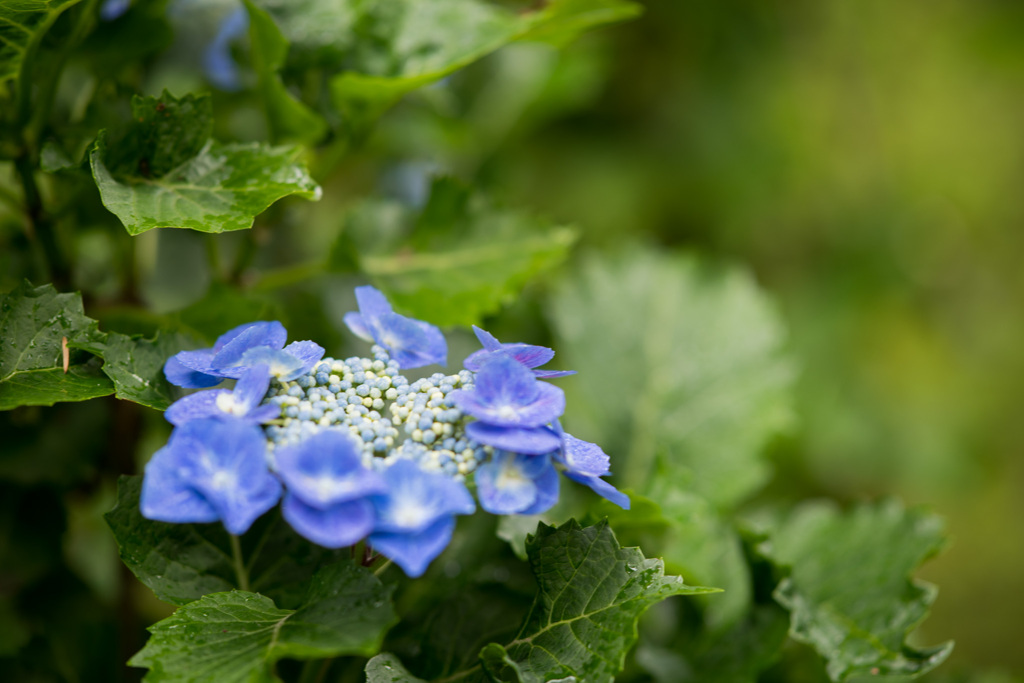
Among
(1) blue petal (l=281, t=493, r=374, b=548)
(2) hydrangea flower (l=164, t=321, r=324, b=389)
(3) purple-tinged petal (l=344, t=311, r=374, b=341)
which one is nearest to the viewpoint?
(1) blue petal (l=281, t=493, r=374, b=548)

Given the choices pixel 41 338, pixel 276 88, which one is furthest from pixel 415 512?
pixel 276 88

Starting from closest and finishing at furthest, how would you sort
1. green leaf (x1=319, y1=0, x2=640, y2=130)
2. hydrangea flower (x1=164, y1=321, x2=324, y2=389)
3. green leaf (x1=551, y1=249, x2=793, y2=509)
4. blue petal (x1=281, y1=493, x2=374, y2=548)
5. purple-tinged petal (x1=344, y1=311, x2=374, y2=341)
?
blue petal (x1=281, y1=493, x2=374, y2=548) → hydrangea flower (x1=164, y1=321, x2=324, y2=389) → purple-tinged petal (x1=344, y1=311, x2=374, y2=341) → green leaf (x1=319, y1=0, x2=640, y2=130) → green leaf (x1=551, y1=249, x2=793, y2=509)

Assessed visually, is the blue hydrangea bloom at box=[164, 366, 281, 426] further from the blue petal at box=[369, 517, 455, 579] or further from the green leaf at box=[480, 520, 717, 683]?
the green leaf at box=[480, 520, 717, 683]

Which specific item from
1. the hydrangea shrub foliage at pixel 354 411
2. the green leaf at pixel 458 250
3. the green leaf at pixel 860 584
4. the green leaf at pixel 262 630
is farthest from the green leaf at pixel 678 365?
the green leaf at pixel 262 630

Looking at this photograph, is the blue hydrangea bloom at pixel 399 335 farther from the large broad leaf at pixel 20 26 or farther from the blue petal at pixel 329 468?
the large broad leaf at pixel 20 26

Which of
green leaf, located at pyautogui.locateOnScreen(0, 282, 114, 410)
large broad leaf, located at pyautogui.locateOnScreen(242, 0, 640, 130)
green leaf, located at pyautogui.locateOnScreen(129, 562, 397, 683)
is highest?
large broad leaf, located at pyautogui.locateOnScreen(242, 0, 640, 130)

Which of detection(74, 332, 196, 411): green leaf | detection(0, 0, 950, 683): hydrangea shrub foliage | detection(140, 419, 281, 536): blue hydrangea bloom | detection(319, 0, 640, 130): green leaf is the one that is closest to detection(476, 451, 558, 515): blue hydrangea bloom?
detection(0, 0, 950, 683): hydrangea shrub foliage

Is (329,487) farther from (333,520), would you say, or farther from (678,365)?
(678,365)
